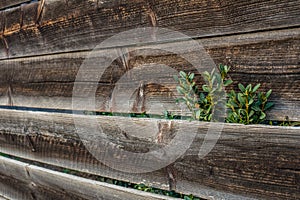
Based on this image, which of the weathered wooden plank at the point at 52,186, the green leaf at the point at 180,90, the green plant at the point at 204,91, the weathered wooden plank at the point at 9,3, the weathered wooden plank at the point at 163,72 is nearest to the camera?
the weathered wooden plank at the point at 163,72

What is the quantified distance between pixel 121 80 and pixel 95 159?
0.49 m

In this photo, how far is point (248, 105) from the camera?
3.94 feet

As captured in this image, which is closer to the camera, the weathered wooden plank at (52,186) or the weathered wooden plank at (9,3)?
the weathered wooden plank at (52,186)

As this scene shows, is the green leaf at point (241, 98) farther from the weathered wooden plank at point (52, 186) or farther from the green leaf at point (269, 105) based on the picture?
the weathered wooden plank at point (52, 186)

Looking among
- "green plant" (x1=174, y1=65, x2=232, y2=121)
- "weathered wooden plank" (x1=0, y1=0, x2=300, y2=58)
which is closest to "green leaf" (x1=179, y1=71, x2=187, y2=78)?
"green plant" (x1=174, y1=65, x2=232, y2=121)

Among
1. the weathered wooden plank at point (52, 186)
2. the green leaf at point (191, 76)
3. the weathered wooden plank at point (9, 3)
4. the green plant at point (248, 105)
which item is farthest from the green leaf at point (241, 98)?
the weathered wooden plank at point (9, 3)

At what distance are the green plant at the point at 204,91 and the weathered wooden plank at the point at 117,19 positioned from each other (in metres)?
0.16

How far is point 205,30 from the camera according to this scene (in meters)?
1.30

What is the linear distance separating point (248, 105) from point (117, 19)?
74 centimetres

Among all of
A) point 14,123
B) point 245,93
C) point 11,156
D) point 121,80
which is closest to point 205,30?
point 245,93

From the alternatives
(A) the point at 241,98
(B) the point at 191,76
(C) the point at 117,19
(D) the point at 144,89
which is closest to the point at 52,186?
(D) the point at 144,89

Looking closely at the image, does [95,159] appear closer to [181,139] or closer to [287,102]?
[181,139]

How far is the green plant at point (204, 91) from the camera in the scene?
128cm

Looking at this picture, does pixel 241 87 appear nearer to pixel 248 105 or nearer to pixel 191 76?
pixel 248 105
